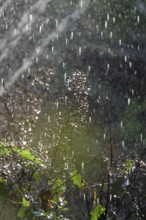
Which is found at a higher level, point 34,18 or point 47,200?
point 34,18

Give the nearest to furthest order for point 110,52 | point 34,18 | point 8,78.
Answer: point 8,78 → point 110,52 → point 34,18

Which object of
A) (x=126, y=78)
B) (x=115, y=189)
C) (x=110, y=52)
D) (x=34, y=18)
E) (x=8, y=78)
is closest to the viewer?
(x=115, y=189)

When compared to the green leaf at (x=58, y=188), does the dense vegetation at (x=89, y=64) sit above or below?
above

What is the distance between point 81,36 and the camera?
29.3 feet

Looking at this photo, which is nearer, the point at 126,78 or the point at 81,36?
the point at 126,78

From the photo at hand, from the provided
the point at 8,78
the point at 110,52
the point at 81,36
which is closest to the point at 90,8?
the point at 81,36

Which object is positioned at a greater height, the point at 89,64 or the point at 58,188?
the point at 89,64

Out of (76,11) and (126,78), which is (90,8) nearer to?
(76,11)

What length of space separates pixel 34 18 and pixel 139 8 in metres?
2.20

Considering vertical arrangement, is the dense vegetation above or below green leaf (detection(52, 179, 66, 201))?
above

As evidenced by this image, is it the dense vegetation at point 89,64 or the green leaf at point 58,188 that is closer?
the green leaf at point 58,188

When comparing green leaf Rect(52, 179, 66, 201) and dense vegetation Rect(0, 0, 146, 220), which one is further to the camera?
dense vegetation Rect(0, 0, 146, 220)

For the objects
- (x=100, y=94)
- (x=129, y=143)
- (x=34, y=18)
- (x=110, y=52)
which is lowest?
(x=129, y=143)

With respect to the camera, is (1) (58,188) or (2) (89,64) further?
(2) (89,64)
